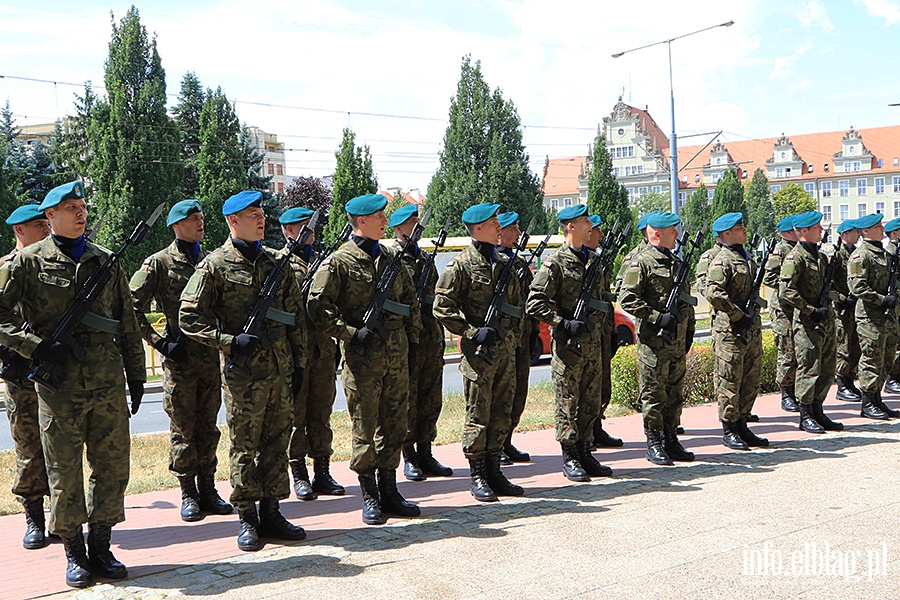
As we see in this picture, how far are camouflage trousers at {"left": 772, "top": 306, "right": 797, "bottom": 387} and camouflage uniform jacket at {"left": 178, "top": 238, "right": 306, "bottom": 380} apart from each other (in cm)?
666

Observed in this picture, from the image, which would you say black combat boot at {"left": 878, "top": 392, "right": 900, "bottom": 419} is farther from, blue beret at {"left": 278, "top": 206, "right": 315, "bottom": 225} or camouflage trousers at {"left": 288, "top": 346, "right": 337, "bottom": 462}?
blue beret at {"left": 278, "top": 206, "right": 315, "bottom": 225}

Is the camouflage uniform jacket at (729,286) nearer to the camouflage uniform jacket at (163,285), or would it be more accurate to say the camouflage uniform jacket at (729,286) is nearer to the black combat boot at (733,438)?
the black combat boot at (733,438)

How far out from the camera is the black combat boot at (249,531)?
Result: 5277 mm

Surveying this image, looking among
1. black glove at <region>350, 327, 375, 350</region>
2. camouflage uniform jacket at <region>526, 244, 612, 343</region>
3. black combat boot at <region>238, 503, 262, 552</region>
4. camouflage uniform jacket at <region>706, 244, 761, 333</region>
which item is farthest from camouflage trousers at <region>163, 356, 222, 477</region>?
camouflage uniform jacket at <region>706, 244, 761, 333</region>

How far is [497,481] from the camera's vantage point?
6625 mm

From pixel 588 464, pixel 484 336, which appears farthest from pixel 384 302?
pixel 588 464

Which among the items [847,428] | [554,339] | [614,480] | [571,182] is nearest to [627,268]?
[554,339]

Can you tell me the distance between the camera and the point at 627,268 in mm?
7738

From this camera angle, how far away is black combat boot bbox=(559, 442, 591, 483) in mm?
7003

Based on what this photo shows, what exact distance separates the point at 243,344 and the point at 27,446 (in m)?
1.73

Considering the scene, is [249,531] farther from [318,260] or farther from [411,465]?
[318,260]

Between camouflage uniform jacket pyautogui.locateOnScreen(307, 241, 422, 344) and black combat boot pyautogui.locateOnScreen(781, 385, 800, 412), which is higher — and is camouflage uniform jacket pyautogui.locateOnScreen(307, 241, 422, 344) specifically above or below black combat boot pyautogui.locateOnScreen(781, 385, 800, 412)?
above

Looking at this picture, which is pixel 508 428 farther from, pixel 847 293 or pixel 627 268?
pixel 847 293

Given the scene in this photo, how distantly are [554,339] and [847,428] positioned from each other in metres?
3.99
